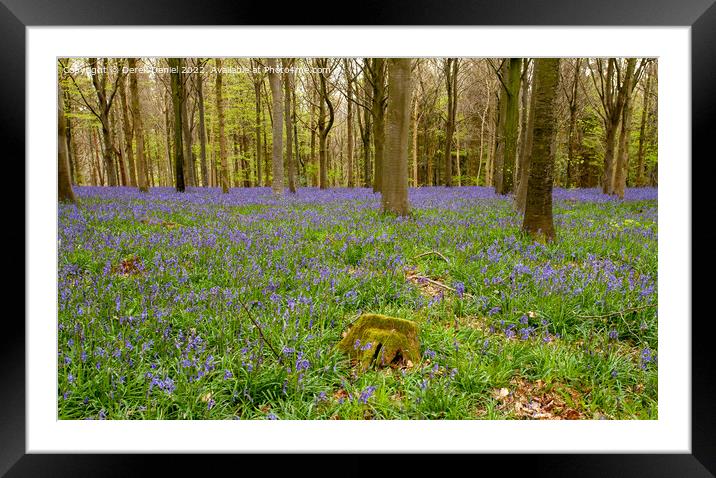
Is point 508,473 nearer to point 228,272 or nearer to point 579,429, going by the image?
point 579,429

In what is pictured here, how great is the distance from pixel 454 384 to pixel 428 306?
3.71ft

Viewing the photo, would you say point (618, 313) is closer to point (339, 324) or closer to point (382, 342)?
A: point (382, 342)

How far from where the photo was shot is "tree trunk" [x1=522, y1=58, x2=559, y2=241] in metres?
Answer: 5.77

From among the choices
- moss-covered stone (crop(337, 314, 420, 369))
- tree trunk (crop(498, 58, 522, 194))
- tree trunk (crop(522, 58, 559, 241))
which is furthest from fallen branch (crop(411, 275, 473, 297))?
tree trunk (crop(498, 58, 522, 194))

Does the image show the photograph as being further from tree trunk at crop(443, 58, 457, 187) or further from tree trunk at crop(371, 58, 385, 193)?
tree trunk at crop(443, 58, 457, 187)

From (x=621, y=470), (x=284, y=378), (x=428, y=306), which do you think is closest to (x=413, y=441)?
(x=284, y=378)

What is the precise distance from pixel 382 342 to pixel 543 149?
449cm

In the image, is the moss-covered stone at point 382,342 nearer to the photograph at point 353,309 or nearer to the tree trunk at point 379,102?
the photograph at point 353,309

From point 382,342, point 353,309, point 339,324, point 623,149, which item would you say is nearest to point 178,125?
point 353,309

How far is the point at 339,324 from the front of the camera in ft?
10.9
